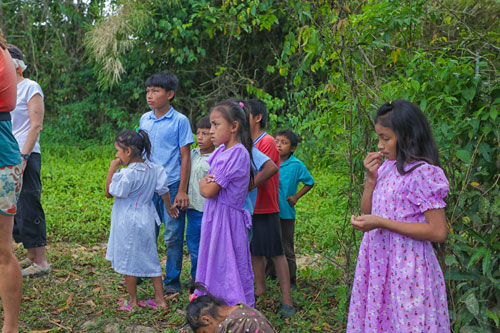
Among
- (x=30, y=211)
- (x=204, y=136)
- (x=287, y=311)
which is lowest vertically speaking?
(x=287, y=311)

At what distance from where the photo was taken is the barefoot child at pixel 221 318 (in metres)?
2.68

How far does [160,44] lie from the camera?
12133 millimetres

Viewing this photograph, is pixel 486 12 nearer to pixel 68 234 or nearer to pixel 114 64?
pixel 68 234

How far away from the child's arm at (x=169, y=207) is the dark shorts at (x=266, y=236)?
668mm

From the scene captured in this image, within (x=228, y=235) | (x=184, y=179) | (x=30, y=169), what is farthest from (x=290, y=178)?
(x=30, y=169)

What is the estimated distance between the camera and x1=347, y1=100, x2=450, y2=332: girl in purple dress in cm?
267

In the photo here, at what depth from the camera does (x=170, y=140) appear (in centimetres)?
453

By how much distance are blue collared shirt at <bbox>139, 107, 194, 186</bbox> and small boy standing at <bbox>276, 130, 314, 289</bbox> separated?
961mm

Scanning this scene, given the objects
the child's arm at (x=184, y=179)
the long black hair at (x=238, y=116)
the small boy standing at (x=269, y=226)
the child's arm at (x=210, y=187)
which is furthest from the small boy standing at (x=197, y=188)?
the child's arm at (x=210, y=187)

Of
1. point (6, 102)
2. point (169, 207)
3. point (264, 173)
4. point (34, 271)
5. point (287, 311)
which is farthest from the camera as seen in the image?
point (34, 271)

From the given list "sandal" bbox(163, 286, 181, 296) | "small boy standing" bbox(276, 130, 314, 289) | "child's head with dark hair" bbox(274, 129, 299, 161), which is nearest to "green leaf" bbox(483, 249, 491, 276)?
"small boy standing" bbox(276, 130, 314, 289)

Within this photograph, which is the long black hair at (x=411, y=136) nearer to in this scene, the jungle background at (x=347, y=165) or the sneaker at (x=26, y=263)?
the jungle background at (x=347, y=165)

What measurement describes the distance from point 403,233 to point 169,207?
2.27 metres

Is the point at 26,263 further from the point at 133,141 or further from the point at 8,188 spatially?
the point at 8,188
